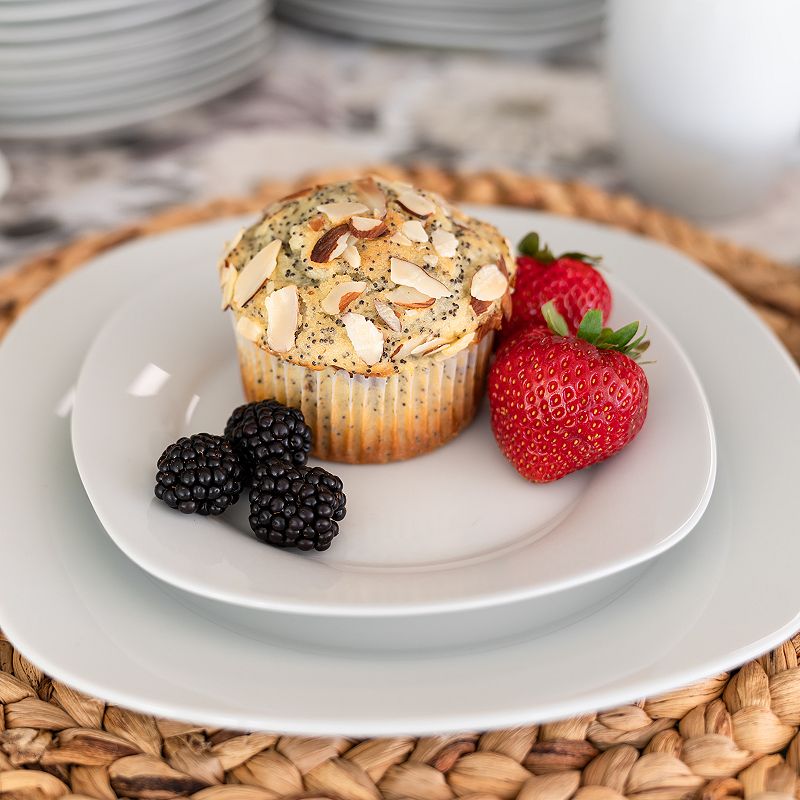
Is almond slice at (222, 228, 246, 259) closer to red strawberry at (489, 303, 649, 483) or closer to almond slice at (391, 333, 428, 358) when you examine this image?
almond slice at (391, 333, 428, 358)

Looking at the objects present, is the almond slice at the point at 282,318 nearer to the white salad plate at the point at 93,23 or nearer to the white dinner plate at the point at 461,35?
the white salad plate at the point at 93,23

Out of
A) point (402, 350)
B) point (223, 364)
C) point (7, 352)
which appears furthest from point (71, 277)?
point (402, 350)

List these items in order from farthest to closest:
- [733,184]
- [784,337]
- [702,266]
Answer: [733,184] < [702,266] < [784,337]

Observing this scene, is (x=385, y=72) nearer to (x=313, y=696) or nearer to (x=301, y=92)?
(x=301, y=92)

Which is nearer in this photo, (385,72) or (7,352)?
(7,352)

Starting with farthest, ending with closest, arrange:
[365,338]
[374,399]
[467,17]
A: 1. [467,17]
2. [374,399]
3. [365,338]

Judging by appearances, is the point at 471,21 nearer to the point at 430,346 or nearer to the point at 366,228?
the point at 366,228

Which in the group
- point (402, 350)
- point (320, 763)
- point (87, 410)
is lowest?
point (320, 763)

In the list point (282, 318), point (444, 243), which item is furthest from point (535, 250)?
point (282, 318)
